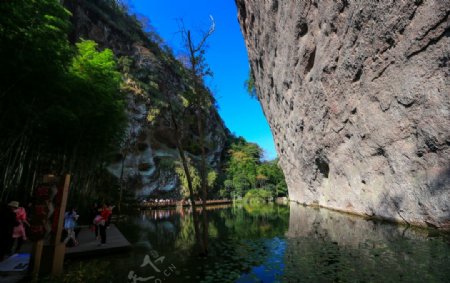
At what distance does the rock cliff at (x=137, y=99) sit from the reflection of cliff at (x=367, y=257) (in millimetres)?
25866

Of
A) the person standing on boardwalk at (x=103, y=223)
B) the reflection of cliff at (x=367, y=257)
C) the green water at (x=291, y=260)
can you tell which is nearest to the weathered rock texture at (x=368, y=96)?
the reflection of cliff at (x=367, y=257)

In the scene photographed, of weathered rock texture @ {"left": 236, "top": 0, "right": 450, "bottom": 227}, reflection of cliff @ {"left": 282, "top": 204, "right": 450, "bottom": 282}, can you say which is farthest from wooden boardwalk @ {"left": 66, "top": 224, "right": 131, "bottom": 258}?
weathered rock texture @ {"left": 236, "top": 0, "right": 450, "bottom": 227}

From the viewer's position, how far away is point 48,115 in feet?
34.1

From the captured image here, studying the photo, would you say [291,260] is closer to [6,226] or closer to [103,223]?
[103,223]

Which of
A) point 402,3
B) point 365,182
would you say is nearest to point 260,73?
point 365,182

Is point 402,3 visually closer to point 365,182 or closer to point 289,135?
point 365,182

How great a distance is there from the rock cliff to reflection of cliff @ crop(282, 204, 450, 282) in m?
25.9

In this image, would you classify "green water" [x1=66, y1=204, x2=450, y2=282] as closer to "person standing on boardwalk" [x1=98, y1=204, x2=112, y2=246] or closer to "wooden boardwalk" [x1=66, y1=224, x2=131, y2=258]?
"wooden boardwalk" [x1=66, y1=224, x2=131, y2=258]

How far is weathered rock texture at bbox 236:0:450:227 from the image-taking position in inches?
401

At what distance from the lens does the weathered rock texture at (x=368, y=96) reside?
33.4 feet

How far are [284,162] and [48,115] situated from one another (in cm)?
2908

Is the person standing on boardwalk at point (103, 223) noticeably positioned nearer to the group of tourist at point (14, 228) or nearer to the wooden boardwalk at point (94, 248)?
the group of tourist at point (14, 228)

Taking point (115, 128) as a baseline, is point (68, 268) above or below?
below

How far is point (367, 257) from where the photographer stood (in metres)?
7.42
